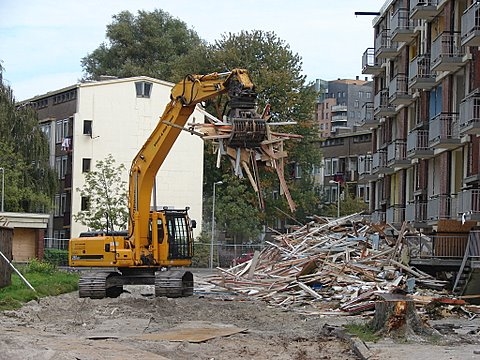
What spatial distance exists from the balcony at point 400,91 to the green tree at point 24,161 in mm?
22907

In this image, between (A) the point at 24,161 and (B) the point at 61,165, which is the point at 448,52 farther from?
(B) the point at 61,165

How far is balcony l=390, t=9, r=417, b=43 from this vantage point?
53.6 m

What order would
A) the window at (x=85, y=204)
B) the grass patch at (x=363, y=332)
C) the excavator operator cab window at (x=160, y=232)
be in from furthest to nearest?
the window at (x=85, y=204) < the excavator operator cab window at (x=160, y=232) < the grass patch at (x=363, y=332)

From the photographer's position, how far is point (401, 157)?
5522 cm

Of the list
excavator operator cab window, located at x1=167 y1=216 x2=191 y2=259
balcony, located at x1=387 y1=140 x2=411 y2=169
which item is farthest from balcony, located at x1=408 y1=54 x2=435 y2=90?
excavator operator cab window, located at x1=167 y1=216 x2=191 y2=259

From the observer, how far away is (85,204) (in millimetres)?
71562

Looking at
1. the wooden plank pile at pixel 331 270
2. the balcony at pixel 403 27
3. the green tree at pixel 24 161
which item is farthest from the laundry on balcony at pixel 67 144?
the wooden plank pile at pixel 331 270

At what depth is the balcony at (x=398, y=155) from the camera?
54.1 meters

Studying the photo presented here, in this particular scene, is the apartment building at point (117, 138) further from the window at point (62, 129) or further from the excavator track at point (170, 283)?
the excavator track at point (170, 283)

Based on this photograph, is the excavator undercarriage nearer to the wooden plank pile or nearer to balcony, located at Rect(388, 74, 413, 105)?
the wooden plank pile

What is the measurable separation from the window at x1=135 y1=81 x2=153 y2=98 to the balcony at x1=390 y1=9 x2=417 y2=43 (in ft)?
74.9

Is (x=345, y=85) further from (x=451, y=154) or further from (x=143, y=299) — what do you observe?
(x=143, y=299)

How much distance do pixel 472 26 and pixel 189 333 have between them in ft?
68.9

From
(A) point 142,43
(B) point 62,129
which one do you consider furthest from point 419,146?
(A) point 142,43
